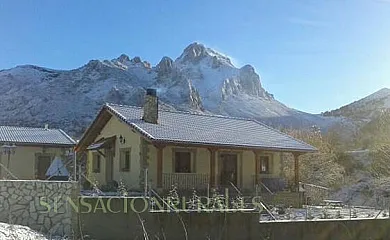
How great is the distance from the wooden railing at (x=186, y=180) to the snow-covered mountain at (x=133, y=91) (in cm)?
3062

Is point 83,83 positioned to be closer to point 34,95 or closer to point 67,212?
point 34,95

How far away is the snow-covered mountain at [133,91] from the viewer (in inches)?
2290

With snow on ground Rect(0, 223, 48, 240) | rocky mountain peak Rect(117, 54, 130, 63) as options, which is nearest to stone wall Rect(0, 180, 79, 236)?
snow on ground Rect(0, 223, 48, 240)

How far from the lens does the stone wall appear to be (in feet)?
38.3

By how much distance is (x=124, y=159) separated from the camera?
2231 cm

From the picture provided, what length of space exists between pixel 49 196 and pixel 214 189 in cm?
891

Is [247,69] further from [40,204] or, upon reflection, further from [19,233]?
[19,233]

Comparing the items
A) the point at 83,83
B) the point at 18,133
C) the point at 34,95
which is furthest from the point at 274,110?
the point at 18,133

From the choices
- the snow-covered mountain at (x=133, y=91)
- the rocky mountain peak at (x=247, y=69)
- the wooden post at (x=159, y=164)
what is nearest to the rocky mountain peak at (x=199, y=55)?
the snow-covered mountain at (x=133, y=91)

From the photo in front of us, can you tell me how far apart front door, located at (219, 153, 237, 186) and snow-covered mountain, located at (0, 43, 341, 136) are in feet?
97.3

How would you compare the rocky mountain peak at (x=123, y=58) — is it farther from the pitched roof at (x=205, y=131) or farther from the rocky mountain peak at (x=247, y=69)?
the pitched roof at (x=205, y=131)

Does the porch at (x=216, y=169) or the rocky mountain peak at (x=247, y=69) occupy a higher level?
the rocky mountain peak at (x=247, y=69)

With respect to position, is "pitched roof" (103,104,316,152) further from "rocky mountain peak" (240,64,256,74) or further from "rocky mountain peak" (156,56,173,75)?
"rocky mountain peak" (240,64,256,74)

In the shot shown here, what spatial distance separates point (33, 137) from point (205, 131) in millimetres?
11934
